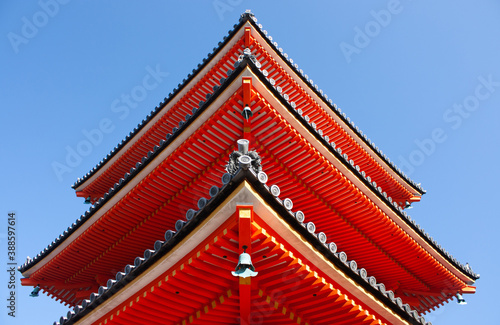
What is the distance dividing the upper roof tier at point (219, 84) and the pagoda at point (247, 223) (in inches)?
1.7

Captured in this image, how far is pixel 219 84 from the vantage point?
970 cm

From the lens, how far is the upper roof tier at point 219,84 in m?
10.5

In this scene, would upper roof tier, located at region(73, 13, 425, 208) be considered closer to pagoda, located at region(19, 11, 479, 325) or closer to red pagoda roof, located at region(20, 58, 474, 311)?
pagoda, located at region(19, 11, 479, 325)

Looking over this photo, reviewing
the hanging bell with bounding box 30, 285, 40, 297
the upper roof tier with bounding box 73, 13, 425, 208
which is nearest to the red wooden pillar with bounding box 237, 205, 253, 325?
the upper roof tier with bounding box 73, 13, 425, 208

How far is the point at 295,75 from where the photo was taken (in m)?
10.6

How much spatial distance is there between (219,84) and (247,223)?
20.6 feet

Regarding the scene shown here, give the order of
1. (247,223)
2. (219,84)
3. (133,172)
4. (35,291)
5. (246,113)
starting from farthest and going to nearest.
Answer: (35,291)
(219,84)
(133,172)
(246,113)
(247,223)

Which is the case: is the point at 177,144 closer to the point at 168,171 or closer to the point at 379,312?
the point at 168,171

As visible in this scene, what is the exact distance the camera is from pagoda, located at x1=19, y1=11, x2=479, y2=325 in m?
4.64

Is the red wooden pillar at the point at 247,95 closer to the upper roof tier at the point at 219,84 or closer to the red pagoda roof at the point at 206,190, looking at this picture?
the red pagoda roof at the point at 206,190

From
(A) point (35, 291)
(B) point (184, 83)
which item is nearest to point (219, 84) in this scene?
(B) point (184, 83)

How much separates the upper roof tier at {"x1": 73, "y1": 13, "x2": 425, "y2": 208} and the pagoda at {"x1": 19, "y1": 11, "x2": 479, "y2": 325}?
4 centimetres

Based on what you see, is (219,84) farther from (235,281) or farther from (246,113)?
(235,281)

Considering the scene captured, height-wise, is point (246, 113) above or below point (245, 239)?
above
